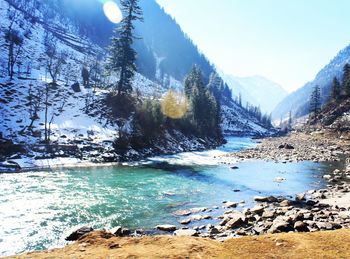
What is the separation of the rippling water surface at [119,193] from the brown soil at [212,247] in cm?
332

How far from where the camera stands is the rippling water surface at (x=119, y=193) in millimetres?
20078

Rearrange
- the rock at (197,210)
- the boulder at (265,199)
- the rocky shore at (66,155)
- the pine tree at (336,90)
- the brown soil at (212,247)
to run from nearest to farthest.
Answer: the brown soil at (212,247), the rock at (197,210), the boulder at (265,199), the rocky shore at (66,155), the pine tree at (336,90)

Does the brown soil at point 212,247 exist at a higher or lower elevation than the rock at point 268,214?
higher

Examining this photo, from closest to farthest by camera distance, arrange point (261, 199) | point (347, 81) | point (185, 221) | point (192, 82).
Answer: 1. point (185, 221)
2. point (261, 199)
3. point (192, 82)
4. point (347, 81)

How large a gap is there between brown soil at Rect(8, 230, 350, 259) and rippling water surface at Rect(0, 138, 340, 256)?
332 centimetres

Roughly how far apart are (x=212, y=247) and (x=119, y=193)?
17195 mm

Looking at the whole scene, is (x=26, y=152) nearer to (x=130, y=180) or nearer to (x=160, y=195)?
(x=130, y=180)

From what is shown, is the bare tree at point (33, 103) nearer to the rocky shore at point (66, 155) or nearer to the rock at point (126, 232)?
the rocky shore at point (66, 155)

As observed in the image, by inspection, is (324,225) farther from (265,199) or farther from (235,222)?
(265,199)

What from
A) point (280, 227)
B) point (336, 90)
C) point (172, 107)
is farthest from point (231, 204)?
point (336, 90)

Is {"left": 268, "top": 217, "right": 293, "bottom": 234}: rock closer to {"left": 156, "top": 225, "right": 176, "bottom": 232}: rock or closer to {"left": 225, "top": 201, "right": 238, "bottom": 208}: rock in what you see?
{"left": 156, "top": 225, "right": 176, "bottom": 232}: rock

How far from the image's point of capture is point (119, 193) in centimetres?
3047

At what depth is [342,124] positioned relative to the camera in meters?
104

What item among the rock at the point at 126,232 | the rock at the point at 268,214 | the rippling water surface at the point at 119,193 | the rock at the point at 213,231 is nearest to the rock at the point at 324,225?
the rock at the point at 268,214
